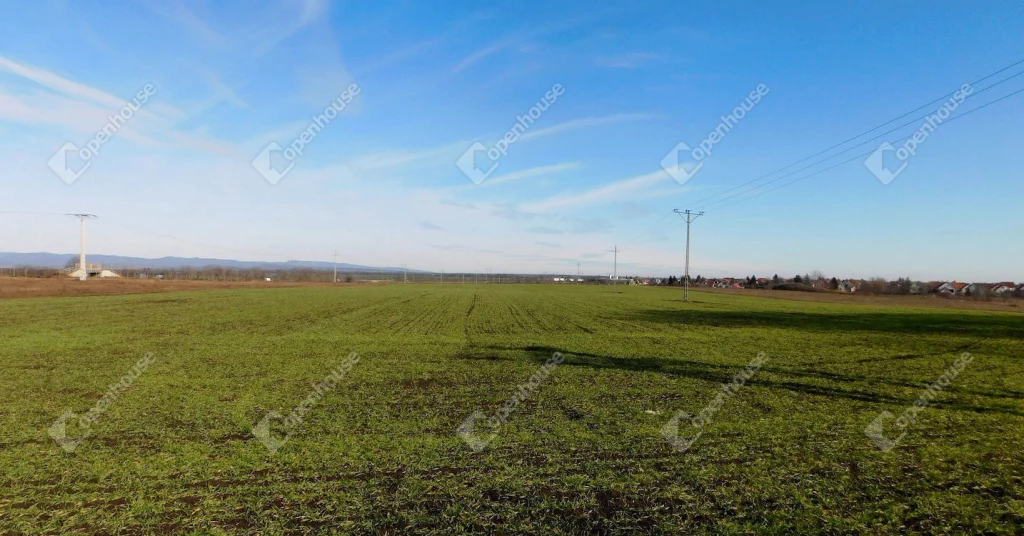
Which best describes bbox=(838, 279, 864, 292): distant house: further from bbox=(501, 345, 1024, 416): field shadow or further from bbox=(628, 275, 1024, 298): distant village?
bbox=(501, 345, 1024, 416): field shadow

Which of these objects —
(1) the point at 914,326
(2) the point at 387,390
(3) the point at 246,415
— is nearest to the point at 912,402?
(2) the point at 387,390

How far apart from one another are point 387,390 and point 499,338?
34.2 feet

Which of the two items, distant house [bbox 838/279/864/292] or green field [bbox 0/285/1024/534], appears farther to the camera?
distant house [bbox 838/279/864/292]

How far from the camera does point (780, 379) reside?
Result: 497 inches

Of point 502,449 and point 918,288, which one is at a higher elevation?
point 918,288

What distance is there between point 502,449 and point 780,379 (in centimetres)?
896

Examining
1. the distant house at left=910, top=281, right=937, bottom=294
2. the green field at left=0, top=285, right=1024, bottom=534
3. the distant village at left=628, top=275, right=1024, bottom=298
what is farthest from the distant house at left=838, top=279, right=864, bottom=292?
the green field at left=0, top=285, right=1024, bottom=534

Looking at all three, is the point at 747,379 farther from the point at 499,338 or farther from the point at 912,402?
the point at 499,338

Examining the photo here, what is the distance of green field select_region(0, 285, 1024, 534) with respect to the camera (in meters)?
4.91

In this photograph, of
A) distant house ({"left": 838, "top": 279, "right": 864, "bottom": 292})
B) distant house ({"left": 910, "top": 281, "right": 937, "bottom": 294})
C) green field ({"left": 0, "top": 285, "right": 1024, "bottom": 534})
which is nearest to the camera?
green field ({"left": 0, "top": 285, "right": 1024, "bottom": 534})

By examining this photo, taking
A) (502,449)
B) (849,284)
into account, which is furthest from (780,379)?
(849,284)

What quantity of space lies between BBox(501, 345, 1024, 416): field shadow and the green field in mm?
112

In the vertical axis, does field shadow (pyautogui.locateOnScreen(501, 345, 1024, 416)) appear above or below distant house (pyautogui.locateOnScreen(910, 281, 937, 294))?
below

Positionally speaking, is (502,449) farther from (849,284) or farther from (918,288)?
(849,284)
